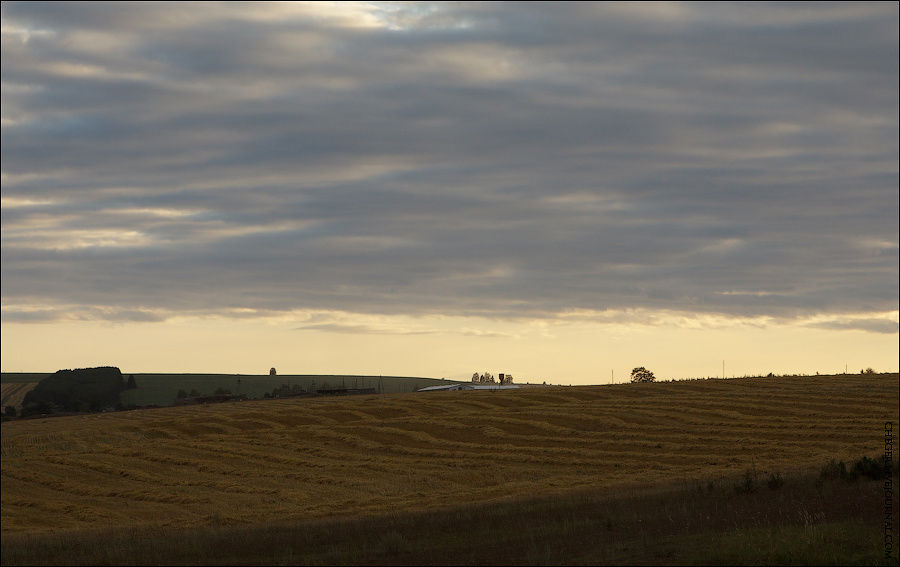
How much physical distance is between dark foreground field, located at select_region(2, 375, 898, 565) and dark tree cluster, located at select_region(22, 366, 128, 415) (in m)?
1.24

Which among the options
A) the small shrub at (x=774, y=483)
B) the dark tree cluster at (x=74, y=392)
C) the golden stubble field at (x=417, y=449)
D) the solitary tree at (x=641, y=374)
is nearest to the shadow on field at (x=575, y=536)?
the small shrub at (x=774, y=483)

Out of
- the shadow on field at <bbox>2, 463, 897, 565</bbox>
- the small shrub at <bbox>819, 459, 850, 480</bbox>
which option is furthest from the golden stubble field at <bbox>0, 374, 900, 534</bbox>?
the shadow on field at <bbox>2, 463, 897, 565</bbox>

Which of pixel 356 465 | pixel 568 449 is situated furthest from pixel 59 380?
pixel 568 449

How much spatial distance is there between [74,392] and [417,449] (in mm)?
23608

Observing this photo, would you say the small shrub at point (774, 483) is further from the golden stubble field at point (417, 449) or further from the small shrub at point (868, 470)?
the golden stubble field at point (417, 449)

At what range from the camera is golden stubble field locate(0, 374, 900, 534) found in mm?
37094

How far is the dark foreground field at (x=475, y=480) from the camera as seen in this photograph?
21547 millimetres

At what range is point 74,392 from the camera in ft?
203

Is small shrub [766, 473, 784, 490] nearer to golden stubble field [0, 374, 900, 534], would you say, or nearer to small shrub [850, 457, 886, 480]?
small shrub [850, 457, 886, 480]

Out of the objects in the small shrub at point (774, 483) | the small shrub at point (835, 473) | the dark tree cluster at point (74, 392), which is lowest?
the small shrub at point (774, 483)

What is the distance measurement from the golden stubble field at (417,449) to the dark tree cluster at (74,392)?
54.3 inches

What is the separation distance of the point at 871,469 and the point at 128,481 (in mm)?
29604

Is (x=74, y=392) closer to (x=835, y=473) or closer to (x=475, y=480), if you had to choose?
(x=475, y=480)

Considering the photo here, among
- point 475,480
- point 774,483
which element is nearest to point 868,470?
point 774,483
